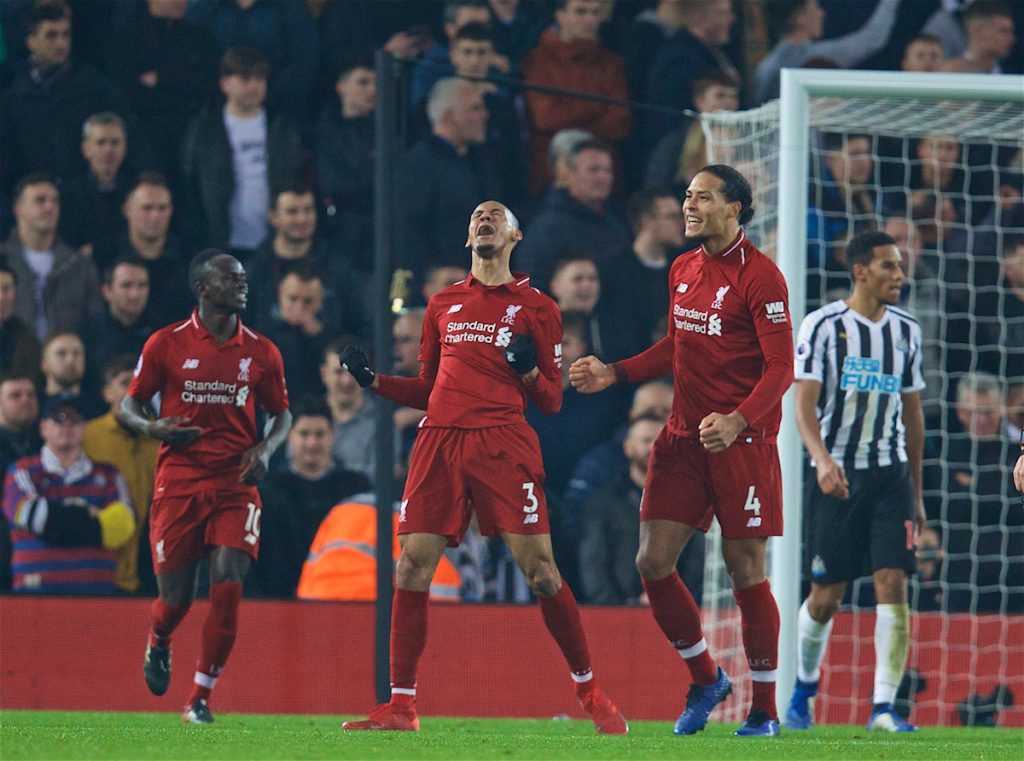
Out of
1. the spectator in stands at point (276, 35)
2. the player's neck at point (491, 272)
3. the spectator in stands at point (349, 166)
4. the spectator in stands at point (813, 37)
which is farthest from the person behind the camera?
the spectator in stands at point (813, 37)

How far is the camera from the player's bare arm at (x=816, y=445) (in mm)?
7273

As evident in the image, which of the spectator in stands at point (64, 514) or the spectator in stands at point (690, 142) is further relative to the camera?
the spectator in stands at point (690, 142)

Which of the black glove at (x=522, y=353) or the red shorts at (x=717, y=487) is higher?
the black glove at (x=522, y=353)

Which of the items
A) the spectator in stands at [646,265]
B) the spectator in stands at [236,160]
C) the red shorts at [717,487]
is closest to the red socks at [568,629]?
the red shorts at [717,487]

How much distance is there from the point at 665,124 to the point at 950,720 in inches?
168

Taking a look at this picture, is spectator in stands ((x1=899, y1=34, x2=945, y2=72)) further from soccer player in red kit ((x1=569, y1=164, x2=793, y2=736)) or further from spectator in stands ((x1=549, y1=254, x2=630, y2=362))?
soccer player in red kit ((x1=569, y1=164, x2=793, y2=736))

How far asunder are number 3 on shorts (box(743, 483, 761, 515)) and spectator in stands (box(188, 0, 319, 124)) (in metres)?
5.50

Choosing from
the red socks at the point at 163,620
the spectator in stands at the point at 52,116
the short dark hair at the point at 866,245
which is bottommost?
the red socks at the point at 163,620

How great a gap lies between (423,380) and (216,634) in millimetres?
1717

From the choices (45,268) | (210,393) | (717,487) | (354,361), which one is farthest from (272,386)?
(45,268)

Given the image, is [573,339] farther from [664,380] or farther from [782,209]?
[782,209]

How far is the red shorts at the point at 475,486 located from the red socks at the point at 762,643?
85cm

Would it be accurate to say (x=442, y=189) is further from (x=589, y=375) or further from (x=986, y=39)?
(x=589, y=375)

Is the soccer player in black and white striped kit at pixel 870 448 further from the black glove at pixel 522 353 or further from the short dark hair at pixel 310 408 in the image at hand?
the short dark hair at pixel 310 408
